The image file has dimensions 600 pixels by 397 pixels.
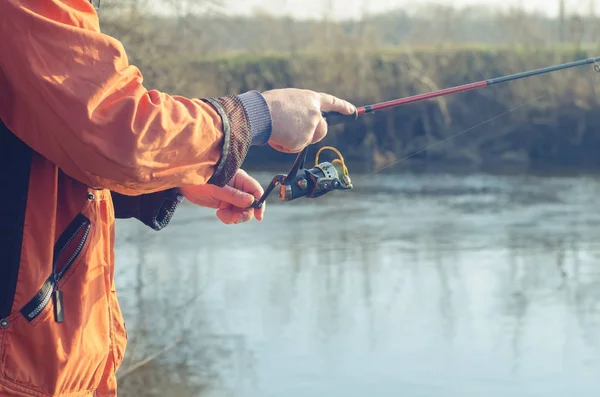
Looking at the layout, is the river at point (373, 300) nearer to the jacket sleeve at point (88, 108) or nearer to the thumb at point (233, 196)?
the thumb at point (233, 196)

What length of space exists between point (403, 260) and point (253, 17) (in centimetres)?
1181

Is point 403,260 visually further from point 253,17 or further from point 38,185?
point 253,17

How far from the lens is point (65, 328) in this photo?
70.6 inches

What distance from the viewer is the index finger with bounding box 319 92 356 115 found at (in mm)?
2006

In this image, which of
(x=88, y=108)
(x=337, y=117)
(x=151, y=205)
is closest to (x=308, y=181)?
(x=337, y=117)

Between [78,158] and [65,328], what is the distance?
1.13 feet

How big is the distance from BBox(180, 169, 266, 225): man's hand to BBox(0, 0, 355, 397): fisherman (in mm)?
414

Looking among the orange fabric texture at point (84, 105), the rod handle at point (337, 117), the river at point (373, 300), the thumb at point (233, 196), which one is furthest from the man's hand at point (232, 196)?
the river at point (373, 300)

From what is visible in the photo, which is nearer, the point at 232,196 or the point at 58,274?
the point at 58,274

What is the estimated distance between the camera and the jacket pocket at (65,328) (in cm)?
176

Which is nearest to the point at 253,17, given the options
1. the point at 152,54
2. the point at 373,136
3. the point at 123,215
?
the point at 373,136

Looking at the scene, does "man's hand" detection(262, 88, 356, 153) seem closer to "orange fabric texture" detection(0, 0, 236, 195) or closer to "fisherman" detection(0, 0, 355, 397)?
"fisherman" detection(0, 0, 355, 397)

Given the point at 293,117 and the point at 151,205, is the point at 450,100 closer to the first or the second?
the point at 151,205

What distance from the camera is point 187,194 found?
2.33 metres
